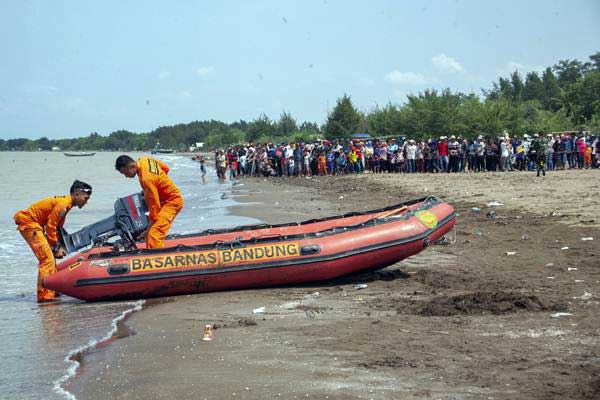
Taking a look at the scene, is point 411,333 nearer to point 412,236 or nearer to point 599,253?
point 412,236

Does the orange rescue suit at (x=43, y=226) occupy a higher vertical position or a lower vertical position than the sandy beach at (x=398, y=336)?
higher

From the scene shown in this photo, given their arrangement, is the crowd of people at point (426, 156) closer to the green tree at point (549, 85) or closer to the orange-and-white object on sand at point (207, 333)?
the orange-and-white object on sand at point (207, 333)

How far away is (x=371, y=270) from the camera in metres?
9.73

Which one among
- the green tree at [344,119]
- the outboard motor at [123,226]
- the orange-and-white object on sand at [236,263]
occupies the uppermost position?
the green tree at [344,119]

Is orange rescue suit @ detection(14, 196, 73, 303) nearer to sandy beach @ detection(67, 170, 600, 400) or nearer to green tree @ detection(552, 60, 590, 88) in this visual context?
sandy beach @ detection(67, 170, 600, 400)

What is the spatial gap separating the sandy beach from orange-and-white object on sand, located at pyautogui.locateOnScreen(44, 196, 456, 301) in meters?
0.21

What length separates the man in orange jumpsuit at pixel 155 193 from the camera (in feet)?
31.7

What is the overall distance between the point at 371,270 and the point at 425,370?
4.16m

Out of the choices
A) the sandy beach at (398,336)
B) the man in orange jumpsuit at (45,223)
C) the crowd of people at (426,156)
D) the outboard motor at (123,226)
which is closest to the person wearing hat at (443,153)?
the crowd of people at (426,156)

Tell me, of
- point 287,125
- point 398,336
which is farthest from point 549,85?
point 398,336

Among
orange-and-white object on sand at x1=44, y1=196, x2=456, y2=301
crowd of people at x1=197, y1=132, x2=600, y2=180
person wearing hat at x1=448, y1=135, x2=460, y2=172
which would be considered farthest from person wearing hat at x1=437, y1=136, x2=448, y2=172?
orange-and-white object on sand at x1=44, y1=196, x2=456, y2=301

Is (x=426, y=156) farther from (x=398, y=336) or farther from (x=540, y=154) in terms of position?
Result: (x=398, y=336)

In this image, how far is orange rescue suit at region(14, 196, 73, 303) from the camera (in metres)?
9.61

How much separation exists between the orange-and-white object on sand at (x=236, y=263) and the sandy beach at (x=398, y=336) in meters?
0.21
